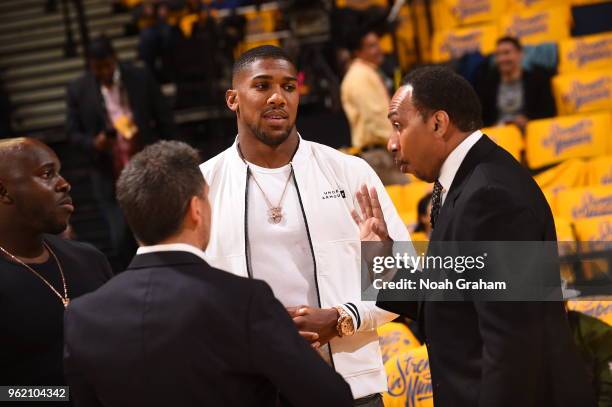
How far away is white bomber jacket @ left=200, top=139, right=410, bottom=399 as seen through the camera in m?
3.01

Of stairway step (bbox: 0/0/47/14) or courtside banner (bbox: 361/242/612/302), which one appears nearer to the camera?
courtside banner (bbox: 361/242/612/302)

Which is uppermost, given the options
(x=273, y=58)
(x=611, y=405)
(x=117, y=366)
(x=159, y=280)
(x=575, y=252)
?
(x=273, y=58)

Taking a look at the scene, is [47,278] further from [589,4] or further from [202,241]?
[589,4]

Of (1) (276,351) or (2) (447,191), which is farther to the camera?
(2) (447,191)

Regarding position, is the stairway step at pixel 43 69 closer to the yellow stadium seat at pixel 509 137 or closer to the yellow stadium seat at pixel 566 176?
the yellow stadium seat at pixel 509 137

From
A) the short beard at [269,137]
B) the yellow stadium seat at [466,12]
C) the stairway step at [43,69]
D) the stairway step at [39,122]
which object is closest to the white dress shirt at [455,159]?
the short beard at [269,137]

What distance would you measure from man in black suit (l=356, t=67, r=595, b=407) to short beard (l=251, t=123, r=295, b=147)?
0.49 metres

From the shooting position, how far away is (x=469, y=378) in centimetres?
252

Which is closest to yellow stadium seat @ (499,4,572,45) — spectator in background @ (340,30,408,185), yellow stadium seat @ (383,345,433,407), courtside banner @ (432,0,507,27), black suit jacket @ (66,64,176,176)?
courtside banner @ (432,0,507,27)

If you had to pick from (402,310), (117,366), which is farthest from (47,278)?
(402,310)

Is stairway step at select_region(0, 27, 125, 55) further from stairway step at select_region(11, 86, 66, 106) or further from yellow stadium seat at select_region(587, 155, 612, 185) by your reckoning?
yellow stadium seat at select_region(587, 155, 612, 185)

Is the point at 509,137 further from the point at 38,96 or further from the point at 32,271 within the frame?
the point at 38,96

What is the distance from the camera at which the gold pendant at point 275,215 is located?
3.07 m

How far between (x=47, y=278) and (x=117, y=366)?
0.96 meters
